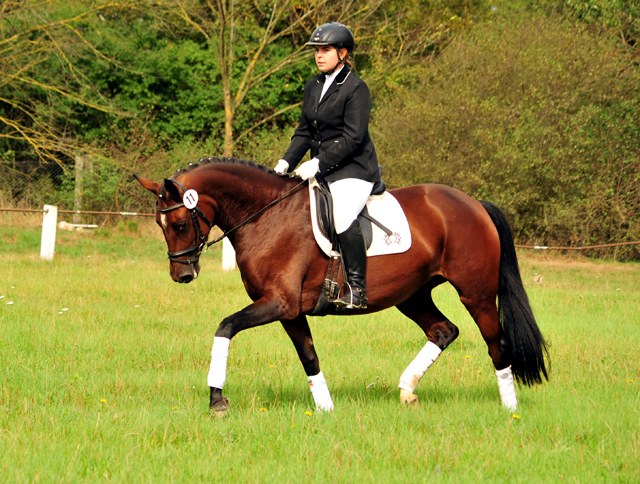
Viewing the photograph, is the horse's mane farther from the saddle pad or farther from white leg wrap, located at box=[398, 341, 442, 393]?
white leg wrap, located at box=[398, 341, 442, 393]

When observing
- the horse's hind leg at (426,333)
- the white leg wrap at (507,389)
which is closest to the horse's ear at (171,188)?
the horse's hind leg at (426,333)

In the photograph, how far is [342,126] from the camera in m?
5.45

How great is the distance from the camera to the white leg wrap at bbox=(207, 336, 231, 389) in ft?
16.1

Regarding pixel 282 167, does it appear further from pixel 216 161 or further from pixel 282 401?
pixel 282 401

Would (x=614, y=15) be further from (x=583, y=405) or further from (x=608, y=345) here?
(x=583, y=405)

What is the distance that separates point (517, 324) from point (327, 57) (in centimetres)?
279

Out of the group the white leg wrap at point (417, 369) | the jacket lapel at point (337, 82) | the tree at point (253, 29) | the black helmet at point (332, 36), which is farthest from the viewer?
the tree at point (253, 29)

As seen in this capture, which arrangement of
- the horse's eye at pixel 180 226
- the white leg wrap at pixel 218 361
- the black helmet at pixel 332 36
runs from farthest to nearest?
the black helmet at pixel 332 36, the horse's eye at pixel 180 226, the white leg wrap at pixel 218 361

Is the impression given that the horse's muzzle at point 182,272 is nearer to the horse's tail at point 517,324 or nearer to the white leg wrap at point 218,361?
the white leg wrap at point 218,361

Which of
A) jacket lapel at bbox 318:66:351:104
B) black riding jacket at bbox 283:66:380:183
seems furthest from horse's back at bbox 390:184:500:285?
jacket lapel at bbox 318:66:351:104

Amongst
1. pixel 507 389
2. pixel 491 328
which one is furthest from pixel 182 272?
pixel 507 389

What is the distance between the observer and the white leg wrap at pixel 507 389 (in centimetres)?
566

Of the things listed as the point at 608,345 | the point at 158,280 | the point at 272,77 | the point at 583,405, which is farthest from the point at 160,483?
the point at 272,77

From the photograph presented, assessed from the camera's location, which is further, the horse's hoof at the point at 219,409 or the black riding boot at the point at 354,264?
the black riding boot at the point at 354,264
